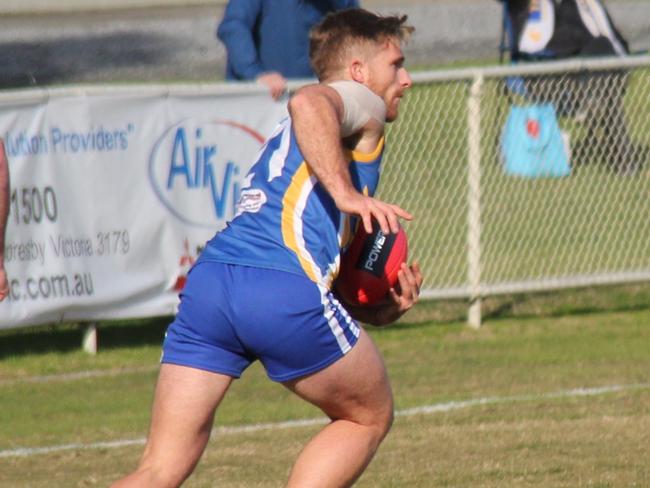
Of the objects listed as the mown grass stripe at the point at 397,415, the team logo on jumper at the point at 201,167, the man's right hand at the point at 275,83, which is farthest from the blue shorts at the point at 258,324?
the man's right hand at the point at 275,83

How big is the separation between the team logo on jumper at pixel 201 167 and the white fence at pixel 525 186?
116 cm

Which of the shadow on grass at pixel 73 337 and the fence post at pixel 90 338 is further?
the shadow on grass at pixel 73 337

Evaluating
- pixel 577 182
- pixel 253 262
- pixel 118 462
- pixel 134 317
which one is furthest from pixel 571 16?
pixel 253 262

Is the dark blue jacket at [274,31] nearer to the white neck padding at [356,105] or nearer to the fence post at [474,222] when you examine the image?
the fence post at [474,222]

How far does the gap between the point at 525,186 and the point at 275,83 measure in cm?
194

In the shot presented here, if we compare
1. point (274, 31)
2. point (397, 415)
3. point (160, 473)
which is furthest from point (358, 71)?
point (274, 31)

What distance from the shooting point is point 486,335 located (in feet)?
32.3

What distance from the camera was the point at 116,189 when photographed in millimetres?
9109

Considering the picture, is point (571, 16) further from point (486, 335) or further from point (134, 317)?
point (134, 317)

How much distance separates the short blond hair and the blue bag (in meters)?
5.54

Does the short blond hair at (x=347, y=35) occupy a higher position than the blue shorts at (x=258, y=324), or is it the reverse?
the short blond hair at (x=347, y=35)

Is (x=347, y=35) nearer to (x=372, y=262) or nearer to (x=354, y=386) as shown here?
(x=372, y=262)

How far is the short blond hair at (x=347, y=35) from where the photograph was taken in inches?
193

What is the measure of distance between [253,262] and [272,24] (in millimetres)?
5223
